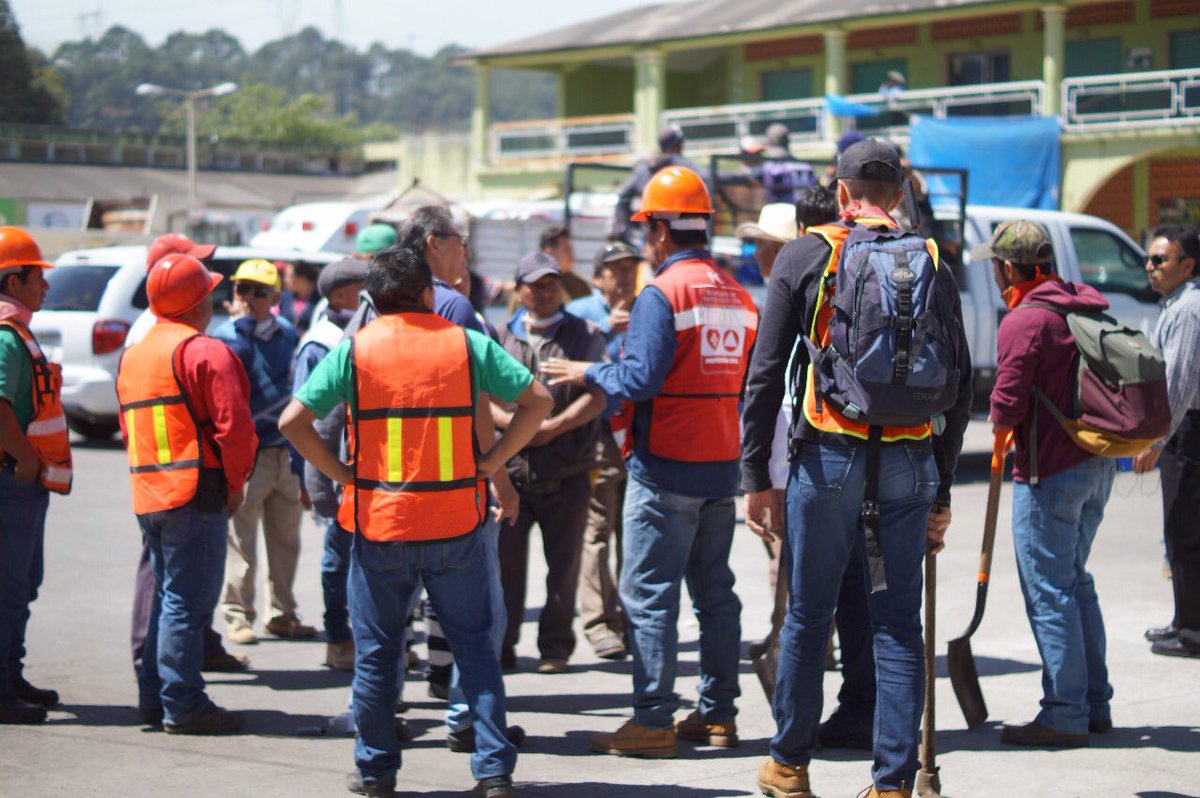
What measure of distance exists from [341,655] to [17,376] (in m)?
2.07

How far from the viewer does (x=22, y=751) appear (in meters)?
5.87

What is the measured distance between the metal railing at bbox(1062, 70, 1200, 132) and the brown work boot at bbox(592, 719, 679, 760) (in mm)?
23301

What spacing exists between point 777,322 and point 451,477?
48.0 inches

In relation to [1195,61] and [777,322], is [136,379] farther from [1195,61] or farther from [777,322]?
[1195,61]

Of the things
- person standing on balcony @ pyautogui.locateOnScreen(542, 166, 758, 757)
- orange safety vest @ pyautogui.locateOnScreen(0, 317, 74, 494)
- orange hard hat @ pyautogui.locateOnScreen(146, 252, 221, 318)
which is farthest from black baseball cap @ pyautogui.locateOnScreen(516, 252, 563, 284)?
orange safety vest @ pyautogui.locateOnScreen(0, 317, 74, 494)

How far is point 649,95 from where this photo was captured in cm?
3866

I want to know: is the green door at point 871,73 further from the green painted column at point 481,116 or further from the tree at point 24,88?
the tree at point 24,88

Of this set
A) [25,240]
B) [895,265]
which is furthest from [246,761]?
[895,265]

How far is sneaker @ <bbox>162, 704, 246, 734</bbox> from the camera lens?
6125 mm

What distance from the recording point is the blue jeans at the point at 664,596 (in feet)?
19.1

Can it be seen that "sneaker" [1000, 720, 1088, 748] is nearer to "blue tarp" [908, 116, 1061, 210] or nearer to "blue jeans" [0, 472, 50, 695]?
"blue jeans" [0, 472, 50, 695]

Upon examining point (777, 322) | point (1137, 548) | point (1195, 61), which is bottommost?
point (1137, 548)

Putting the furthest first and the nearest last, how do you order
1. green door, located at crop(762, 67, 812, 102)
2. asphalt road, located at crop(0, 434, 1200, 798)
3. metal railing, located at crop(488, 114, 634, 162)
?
metal railing, located at crop(488, 114, 634, 162), green door, located at crop(762, 67, 812, 102), asphalt road, located at crop(0, 434, 1200, 798)

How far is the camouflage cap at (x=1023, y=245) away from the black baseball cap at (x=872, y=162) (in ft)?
4.04
